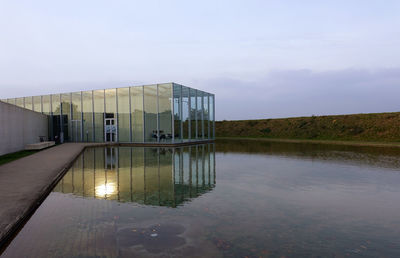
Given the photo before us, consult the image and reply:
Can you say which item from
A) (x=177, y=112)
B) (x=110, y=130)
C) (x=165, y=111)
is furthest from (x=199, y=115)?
(x=110, y=130)

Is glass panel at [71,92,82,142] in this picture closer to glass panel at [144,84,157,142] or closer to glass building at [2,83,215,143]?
glass building at [2,83,215,143]

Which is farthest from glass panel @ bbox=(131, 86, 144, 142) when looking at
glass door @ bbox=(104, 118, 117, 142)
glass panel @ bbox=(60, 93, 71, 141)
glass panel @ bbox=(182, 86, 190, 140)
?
glass panel @ bbox=(60, 93, 71, 141)

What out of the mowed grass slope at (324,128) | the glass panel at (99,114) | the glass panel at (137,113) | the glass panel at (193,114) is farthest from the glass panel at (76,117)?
the mowed grass slope at (324,128)

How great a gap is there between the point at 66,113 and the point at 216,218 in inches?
1303

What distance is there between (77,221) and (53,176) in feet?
16.3

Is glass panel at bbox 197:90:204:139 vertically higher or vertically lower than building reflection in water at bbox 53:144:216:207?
higher

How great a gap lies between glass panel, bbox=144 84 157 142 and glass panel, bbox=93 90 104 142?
6384mm

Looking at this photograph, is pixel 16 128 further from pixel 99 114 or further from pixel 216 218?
pixel 216 218

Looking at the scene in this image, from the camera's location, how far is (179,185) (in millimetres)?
9023

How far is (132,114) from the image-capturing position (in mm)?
29203

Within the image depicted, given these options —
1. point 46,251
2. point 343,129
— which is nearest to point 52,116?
point 46,251

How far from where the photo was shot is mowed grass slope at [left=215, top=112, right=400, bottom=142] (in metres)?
36.1

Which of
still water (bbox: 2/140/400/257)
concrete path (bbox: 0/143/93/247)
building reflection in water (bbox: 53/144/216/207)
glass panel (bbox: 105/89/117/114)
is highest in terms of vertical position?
glass panel (bbox: 105/89/117/114)

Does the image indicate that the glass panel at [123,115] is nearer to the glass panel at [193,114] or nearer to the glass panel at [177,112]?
the glass panel at [177,112]
